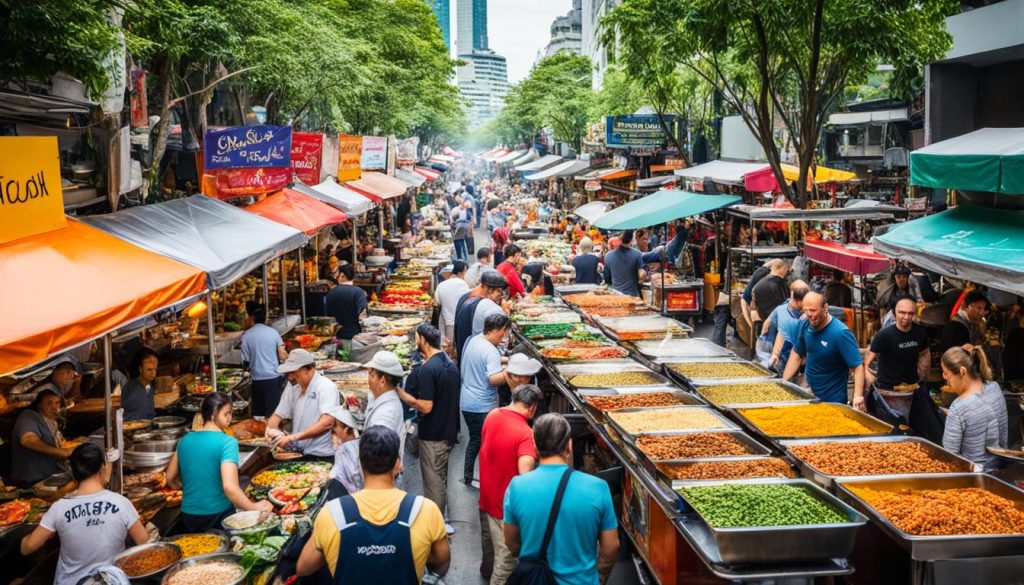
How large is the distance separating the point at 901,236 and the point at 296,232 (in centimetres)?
779

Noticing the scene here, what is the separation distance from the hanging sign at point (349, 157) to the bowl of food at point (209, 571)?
14411mm

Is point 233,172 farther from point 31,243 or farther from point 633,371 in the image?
point 633,371

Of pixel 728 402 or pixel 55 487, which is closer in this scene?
pixel 55 487

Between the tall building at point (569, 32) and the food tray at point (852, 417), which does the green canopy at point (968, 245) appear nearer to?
the food tray at point (852, 417)

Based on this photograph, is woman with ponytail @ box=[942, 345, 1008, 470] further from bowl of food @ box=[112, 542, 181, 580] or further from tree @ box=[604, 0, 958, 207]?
tree @ box=[604, 0, 958, 207]

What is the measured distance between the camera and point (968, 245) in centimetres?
842

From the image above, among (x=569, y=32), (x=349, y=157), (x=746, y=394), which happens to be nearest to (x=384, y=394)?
(x=746, y=394)

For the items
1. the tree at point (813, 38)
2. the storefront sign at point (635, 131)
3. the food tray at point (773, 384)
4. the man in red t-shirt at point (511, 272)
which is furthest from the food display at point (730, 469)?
the storefront sign at point (635, 131)

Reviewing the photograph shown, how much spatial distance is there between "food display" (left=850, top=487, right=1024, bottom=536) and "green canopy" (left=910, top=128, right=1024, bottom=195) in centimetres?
375

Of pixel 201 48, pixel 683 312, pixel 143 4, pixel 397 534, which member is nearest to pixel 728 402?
pixel 397 534

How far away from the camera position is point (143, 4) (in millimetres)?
9367

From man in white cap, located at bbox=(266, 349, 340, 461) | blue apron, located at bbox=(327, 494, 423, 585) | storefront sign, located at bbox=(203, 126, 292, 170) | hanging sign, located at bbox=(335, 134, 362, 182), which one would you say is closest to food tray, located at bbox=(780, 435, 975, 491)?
blue apron, located at bbox=(327, 494, 423, 585)

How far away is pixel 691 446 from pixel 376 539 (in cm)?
326

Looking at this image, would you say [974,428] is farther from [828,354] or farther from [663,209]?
[663,209]
